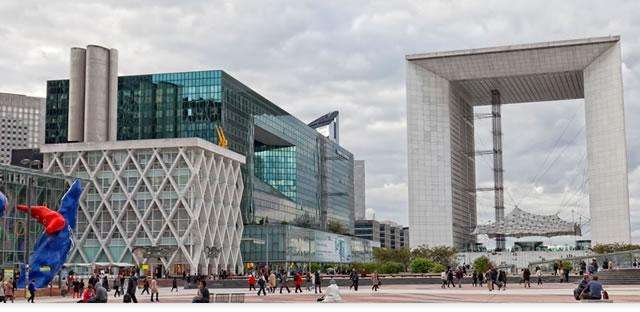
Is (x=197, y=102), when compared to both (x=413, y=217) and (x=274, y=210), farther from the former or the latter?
(x=413, y=217)

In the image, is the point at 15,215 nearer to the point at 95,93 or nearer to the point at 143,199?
the point at 143,199

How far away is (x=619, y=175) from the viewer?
120 m

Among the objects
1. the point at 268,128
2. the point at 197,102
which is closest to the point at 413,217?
the point at 268,128

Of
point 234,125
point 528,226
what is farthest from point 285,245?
point 528,226

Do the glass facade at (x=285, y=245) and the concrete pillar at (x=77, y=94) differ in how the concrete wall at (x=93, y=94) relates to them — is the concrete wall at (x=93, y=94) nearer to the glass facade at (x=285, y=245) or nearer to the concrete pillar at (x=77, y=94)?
the concrete pillar at (x=77, y=94)

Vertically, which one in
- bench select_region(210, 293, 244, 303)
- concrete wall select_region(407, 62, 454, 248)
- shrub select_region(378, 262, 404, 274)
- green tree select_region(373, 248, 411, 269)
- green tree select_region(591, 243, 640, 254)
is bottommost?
shrub select_region(378, 262, 404, 274)

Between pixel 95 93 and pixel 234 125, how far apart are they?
73.6 ft

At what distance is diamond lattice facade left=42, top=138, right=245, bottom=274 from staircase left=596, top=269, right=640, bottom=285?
50.4 meters

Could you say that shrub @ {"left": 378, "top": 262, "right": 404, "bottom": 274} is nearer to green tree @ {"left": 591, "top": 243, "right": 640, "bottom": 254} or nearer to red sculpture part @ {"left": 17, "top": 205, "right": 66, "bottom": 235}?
green tree @ {"left": 591, "top": 243, "right": 640, "bottom": 254}

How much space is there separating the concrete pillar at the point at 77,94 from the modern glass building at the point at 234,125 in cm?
1244

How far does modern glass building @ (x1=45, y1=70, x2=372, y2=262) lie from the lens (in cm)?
12181

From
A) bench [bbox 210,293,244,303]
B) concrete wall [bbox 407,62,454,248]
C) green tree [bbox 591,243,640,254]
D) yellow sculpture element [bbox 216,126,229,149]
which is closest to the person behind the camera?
bench [bbox 210,293,244,303]

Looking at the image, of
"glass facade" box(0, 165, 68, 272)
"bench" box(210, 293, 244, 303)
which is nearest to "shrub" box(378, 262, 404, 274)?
"glass facade" box(0, 165, 68, 272)

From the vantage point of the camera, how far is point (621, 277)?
54.0 m
